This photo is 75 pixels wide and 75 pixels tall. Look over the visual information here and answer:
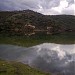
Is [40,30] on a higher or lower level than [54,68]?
higher

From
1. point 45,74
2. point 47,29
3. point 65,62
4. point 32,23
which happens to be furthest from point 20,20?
point 45,74

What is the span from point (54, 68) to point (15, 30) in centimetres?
13886

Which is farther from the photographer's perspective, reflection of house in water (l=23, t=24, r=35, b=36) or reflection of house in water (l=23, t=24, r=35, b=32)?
reflection of house in water (l=23, t=24, r=35, b=32)

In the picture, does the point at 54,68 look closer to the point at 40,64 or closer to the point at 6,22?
the point at 40,64

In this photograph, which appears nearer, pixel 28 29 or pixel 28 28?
pixel 28 29

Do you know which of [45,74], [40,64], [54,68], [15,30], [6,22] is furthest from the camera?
[6,22]

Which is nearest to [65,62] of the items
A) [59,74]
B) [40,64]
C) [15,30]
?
[40,64]

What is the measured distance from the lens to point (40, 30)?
196375mm

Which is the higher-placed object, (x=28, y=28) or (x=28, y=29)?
(x=28, y=28)

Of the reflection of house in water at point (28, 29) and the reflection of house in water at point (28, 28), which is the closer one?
the reflection of house in water at point (28, 29)

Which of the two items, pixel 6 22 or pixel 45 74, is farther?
pixel 6 22

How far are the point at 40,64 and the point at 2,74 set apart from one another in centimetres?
1507

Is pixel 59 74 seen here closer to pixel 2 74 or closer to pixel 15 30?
pixel 2 74

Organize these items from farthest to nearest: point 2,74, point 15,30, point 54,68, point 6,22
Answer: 1. point 6,22
2. point 15,30
3. point 54,68
4. point 2,74
